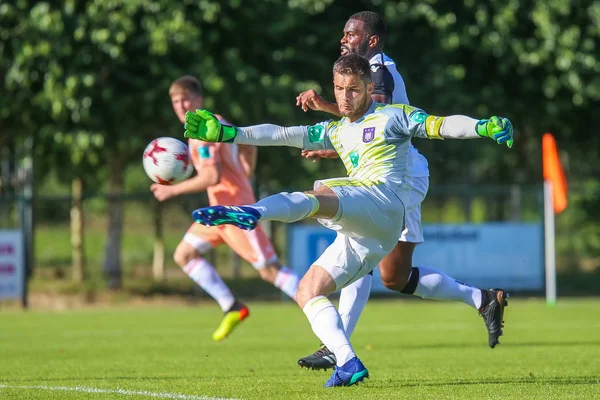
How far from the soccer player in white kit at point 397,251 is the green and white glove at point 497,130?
119cm

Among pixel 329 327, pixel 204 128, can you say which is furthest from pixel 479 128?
pixel 204 128

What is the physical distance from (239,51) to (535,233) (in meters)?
6.36

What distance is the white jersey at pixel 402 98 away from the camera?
705cm

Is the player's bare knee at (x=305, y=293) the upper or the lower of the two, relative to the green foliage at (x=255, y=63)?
lower

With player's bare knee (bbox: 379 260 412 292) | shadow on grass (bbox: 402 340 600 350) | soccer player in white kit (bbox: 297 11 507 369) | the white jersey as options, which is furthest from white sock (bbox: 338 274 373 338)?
shadow on grass (bbox: 402 340 600 350)

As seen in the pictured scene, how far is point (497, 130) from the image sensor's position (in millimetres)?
5535

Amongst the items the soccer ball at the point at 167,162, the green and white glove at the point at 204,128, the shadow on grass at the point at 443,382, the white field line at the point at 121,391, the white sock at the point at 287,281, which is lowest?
the shadow on grass at the point at 443,382

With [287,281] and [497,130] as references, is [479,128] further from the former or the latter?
[287,281]

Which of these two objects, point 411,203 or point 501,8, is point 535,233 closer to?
point 501,8

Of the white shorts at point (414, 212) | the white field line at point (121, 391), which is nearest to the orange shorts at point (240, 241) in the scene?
the white shorts at point (414, 212)

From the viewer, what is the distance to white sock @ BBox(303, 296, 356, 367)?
590 centimetres

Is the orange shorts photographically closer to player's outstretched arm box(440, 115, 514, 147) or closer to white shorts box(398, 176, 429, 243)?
white shorts box(398, 176, 429, 243)

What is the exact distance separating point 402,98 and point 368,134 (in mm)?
1055

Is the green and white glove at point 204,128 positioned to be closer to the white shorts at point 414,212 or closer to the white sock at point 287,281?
the white shorts at point 414,212
